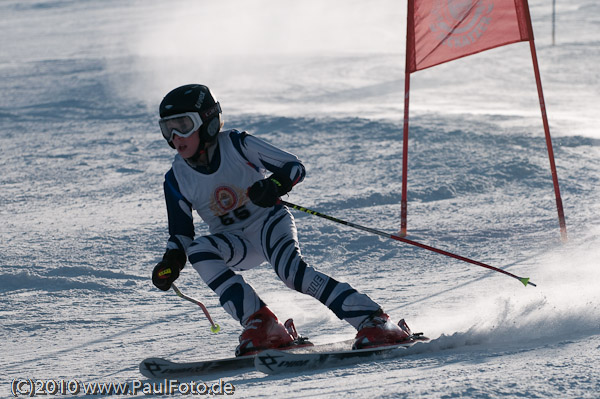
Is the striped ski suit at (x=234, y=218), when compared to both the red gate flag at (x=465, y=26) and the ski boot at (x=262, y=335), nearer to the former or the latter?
the ski boot at (x=262, y=335)

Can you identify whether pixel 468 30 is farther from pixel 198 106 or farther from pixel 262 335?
pixel 262 335

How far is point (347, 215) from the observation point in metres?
6.96

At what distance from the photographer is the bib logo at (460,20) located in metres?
6.20

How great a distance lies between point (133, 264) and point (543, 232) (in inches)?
126

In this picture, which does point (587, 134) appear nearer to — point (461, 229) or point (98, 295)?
point (461, 229)

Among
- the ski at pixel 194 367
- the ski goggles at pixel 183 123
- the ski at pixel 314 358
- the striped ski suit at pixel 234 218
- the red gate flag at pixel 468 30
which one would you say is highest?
the red gate flag at pixel 468 30

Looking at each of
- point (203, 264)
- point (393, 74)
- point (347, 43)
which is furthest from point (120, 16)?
point (203, 264)

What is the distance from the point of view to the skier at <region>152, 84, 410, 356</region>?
12.6 ft

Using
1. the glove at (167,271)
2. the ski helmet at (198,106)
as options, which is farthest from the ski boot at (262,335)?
the ski helmet at (198,106)

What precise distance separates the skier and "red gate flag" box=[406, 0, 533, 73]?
8.96 feet

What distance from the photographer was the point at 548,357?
309 cm

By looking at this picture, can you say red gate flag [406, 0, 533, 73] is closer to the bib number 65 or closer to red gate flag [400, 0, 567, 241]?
red gate flag [400, 0, 567, 241]

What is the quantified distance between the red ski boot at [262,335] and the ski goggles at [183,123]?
3.12ft

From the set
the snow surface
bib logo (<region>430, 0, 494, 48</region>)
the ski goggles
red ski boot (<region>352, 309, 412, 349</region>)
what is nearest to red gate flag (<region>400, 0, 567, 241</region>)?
bib logo (<region>430, 0, 494, 48</region>)
